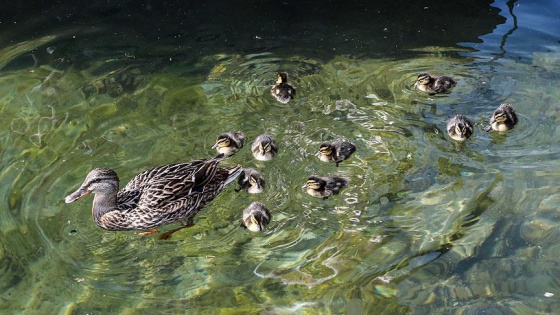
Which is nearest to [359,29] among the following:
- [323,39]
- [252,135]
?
[323,39]

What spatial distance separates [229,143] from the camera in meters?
6.16

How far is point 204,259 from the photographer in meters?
5.42

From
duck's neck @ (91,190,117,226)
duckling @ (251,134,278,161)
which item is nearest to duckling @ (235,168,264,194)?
duckling @ (251,134,278,161)

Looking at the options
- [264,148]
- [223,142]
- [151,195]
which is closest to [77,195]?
[151,195]

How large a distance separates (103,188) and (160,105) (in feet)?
4.57

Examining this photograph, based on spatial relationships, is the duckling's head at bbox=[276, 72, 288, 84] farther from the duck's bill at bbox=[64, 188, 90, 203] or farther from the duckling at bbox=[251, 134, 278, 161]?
the duck's bill at bbox=[64, 188, 90, 203]

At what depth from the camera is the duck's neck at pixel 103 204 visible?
5.58 meters

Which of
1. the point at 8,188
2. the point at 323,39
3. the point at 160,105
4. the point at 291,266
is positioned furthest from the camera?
the point at 323,39

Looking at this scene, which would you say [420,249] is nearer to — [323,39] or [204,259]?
[204,259]

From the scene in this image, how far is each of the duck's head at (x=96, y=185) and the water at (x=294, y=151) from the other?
276 millimetres

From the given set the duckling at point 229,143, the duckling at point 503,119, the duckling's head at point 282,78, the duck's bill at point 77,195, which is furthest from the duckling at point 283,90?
the duck's bill at point 77,195

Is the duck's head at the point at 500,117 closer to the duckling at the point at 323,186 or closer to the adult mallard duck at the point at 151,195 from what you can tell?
the duckling at the point at 323,186

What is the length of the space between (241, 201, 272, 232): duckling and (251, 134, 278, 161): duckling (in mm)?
561

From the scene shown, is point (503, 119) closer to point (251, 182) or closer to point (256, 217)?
point (251, 182)
